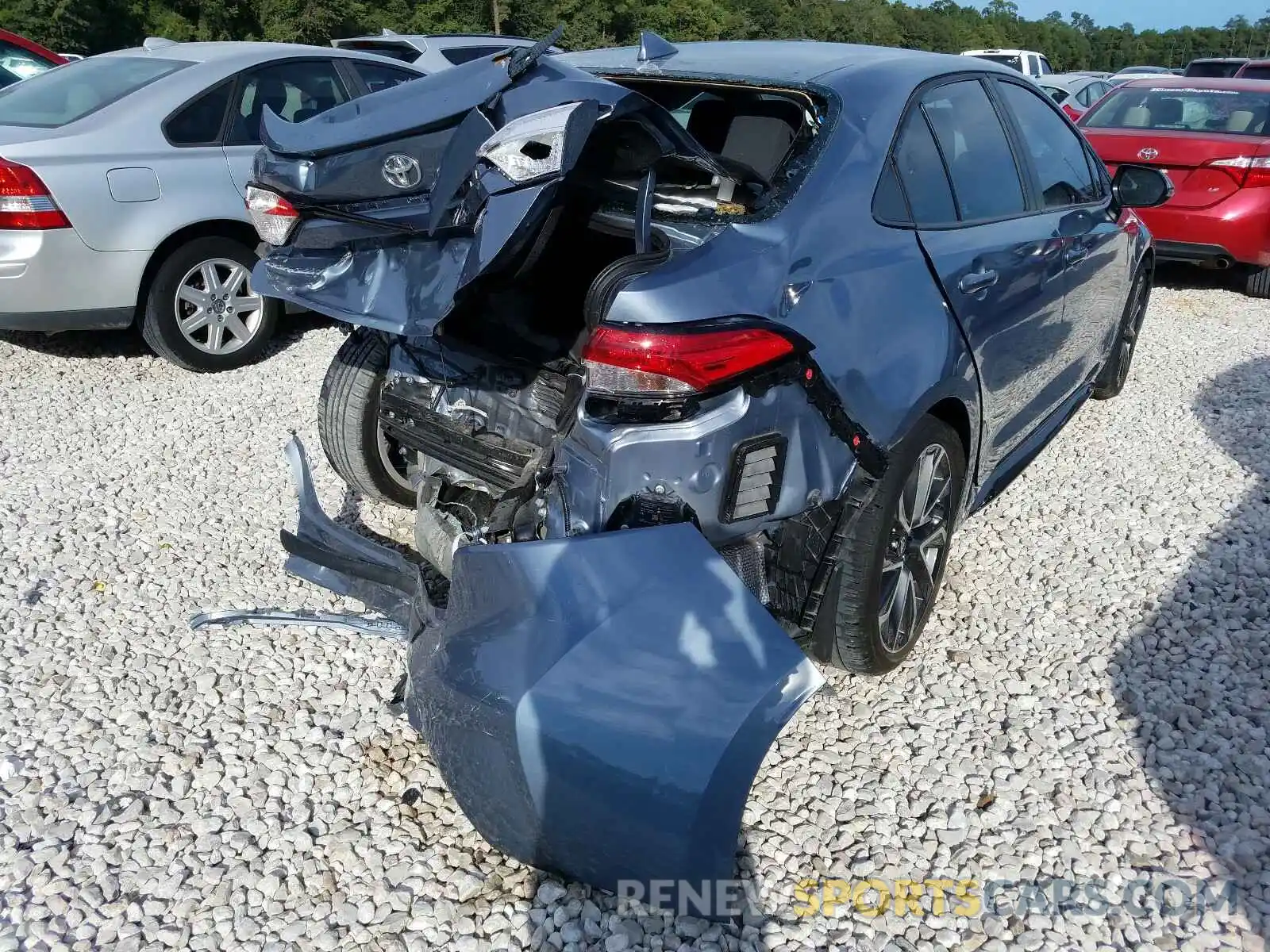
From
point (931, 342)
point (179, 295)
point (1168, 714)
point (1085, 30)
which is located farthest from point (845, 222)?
point (1085, 30)

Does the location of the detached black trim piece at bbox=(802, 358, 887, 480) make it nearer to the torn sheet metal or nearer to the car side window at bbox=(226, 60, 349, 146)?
the torn sheet metal

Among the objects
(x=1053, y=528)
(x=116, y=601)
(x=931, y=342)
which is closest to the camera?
(x=931, y=342)

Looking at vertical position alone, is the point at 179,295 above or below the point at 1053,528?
above

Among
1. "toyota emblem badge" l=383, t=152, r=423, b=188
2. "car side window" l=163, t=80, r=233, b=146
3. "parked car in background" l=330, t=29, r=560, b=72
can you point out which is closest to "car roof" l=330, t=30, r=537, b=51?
"parked car in background" l=330, t=29, r=560, b=72

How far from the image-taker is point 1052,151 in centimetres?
379

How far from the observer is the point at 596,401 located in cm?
214

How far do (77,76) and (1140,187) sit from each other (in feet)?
18.6

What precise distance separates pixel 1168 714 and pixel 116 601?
10.8 ft

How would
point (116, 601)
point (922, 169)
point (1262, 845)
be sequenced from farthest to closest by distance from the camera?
point (116, 601) → point (922, 169) → point (1262, 845)

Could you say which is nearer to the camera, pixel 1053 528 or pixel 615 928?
pixel 615 928

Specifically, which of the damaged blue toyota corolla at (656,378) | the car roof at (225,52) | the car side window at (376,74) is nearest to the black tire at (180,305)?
the car roof at (225,52)

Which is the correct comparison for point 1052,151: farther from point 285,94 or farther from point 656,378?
point 285,94

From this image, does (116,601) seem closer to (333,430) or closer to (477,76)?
(333,430)

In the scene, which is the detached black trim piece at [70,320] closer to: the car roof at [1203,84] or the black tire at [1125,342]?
the black tire at [1125,342]
